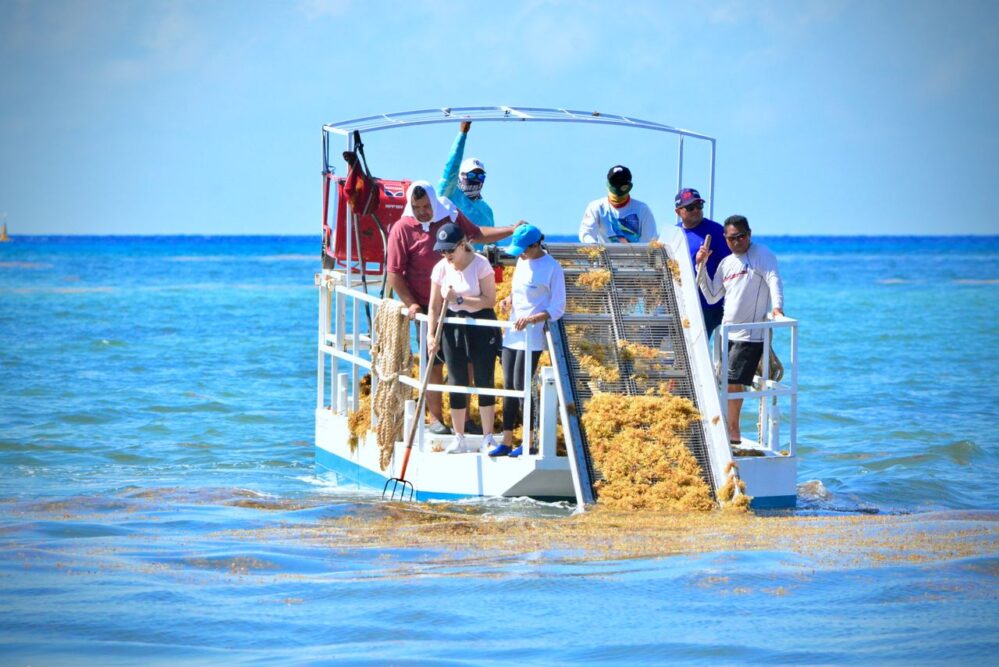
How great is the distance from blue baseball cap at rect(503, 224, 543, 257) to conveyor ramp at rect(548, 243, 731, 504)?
0.77 metres

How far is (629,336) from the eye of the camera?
36.1ft

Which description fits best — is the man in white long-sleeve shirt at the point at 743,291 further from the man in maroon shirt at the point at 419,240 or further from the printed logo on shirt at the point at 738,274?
the man in maroon shirt at the point at 419,240

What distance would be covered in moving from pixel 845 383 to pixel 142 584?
18128 millimetres

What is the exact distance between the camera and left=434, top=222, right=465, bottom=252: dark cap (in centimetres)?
1053

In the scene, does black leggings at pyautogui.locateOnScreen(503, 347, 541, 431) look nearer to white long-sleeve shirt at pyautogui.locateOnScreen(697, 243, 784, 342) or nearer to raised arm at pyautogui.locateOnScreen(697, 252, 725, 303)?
raised arm at pyautogui.locateOnScreen(697, 252, 725, 303)

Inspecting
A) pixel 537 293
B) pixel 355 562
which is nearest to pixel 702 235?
pixel 537 293

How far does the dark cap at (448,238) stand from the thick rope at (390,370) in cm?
100

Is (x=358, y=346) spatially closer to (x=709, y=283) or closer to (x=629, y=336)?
(x=629, y=336)

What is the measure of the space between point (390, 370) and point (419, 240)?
1.19 m

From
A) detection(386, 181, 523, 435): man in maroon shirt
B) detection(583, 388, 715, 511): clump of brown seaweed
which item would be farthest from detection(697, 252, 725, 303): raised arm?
detection(386, 181, 523, 435): man in maroon shirt

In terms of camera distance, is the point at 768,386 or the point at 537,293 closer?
the point at 537,293

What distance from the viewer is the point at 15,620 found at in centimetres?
760

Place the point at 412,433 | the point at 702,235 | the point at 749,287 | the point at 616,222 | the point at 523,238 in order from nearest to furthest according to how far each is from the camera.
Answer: the point at 523,238 < the point at 749,287 < the point at 412,433 < the point at 702,235 < the point at 616,222

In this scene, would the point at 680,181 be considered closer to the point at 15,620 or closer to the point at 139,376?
the point at 15,620
